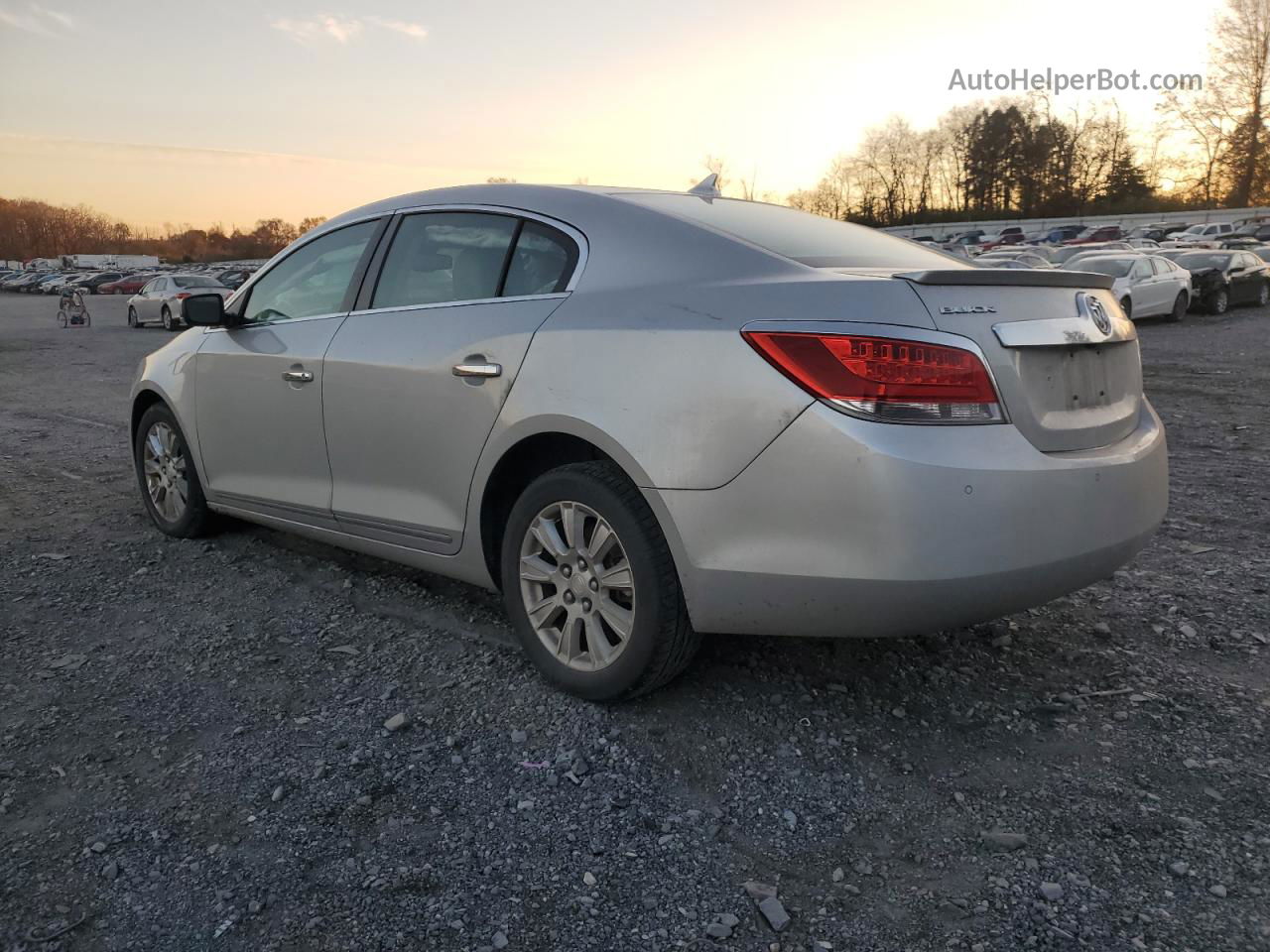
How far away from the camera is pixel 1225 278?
23281 mm

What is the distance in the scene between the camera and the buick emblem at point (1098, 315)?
3.02m

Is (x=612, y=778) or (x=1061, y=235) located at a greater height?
(x=1061, y=235)

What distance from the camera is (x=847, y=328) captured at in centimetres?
262

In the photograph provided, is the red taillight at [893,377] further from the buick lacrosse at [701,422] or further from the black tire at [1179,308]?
the black tire at [1179,308]

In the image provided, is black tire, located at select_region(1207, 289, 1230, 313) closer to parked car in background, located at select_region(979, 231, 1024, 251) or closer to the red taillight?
the red taillight

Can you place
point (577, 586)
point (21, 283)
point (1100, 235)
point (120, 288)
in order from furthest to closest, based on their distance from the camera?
Result: point (21, 283) < point (120, 288) < point (1100, 235) < point (577, 586)

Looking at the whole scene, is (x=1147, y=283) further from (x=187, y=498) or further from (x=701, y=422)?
(x=701, y=422)

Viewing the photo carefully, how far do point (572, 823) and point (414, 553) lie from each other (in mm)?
1470

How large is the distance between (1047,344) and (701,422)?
992 mm

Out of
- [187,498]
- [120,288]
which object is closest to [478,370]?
[187,498]

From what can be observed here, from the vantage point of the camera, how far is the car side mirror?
4441 millimetres

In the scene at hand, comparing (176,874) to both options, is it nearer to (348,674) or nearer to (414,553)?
(348,674)

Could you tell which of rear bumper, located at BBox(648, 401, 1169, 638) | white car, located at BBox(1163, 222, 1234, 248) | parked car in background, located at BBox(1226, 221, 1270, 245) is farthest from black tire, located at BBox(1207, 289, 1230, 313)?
parked car in background, located at BBox(1226, 221, 1270, 245)

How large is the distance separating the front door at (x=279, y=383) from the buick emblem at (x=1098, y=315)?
8.91 ft
